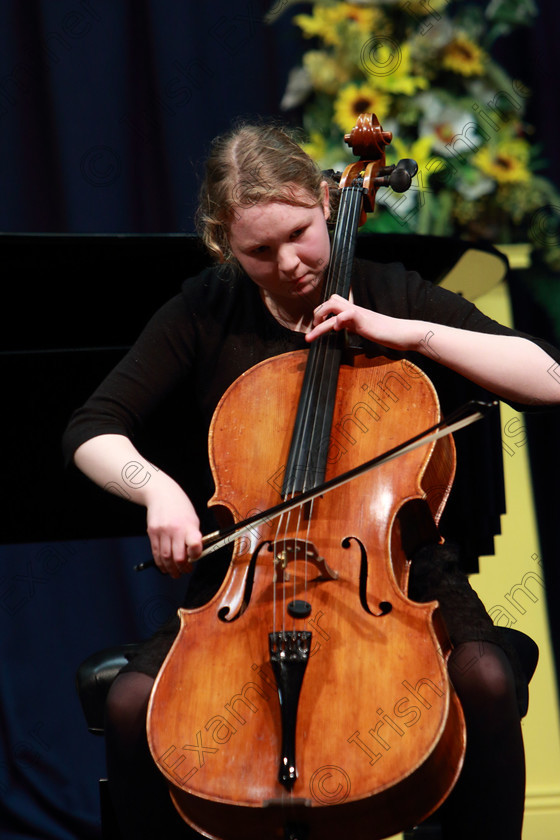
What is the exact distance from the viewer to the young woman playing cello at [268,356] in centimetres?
96

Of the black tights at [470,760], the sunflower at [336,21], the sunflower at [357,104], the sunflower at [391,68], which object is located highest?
the sunflower at [336,21]

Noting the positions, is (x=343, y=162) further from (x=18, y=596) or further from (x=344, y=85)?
(x=18, y=596)

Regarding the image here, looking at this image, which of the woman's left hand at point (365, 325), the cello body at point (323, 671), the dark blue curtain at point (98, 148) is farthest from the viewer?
the dark blue curtain at point (98, 148)

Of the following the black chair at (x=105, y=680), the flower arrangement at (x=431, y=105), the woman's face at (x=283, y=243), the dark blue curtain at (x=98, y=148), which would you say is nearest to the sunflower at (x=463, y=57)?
the flower arrangement at (x=431, y=105)

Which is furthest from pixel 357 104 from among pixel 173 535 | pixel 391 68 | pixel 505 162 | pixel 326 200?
pixel 173 535

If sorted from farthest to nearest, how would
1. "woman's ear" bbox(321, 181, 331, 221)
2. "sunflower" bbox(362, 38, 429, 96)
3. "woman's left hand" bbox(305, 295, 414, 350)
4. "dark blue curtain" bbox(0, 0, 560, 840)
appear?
"dark blue curtain" bbox(0, 0, 560, 840), "sunflower" bbox(362, 38, 429, 96), "woman's ear" bbox(321, 181, 331, 221), "woman's left hand" bbox(305, 295, 414, 350)

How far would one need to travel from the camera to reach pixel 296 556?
988 millimetres

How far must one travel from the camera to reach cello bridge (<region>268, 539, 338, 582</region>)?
0.97m

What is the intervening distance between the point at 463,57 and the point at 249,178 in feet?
3.12

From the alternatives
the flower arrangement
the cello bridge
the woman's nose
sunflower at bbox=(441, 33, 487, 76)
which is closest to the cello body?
the cello bridge

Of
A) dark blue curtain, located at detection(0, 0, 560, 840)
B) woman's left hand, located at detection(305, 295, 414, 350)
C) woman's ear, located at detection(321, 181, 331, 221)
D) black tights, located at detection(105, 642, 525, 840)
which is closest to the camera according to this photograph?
black tights, located at detection(105, 642, 525, 840)

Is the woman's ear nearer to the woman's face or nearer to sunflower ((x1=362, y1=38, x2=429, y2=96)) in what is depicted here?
the woman's face

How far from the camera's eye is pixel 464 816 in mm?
959

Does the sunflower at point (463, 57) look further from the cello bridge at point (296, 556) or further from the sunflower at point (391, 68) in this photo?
the cello bridge at point (296, 556)
